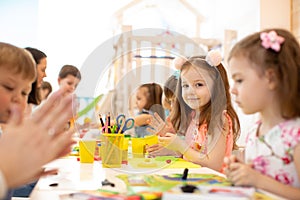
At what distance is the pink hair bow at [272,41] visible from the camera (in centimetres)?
75

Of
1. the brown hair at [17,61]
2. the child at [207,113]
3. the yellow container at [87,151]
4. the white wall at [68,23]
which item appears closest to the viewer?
the brown hair at [17,61]

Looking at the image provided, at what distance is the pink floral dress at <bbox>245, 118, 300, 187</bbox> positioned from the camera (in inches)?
28.4

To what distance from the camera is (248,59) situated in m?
0.79

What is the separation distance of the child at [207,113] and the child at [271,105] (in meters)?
0.53

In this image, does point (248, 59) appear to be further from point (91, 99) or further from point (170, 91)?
point (170, 91)

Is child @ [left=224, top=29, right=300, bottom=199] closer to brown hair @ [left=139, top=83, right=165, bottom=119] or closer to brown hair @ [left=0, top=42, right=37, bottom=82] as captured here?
brown hair @ [left=0, top=42, right=37, bottom=82]

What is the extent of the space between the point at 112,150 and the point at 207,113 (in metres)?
0.50

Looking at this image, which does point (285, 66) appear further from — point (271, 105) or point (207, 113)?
point (207, 113)

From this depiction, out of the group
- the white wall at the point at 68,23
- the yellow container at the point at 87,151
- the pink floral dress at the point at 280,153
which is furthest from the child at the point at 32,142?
the white wall at the point at 68,23

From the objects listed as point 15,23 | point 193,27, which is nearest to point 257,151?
point 15,23

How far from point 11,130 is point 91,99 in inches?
23.6

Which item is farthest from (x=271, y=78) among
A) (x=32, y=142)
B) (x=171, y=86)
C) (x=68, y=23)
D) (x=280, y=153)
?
(x=68, y=23)

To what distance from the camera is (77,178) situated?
3.12ft

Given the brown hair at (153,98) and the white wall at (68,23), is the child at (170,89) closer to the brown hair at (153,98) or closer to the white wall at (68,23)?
the brown hair at (153,98)
